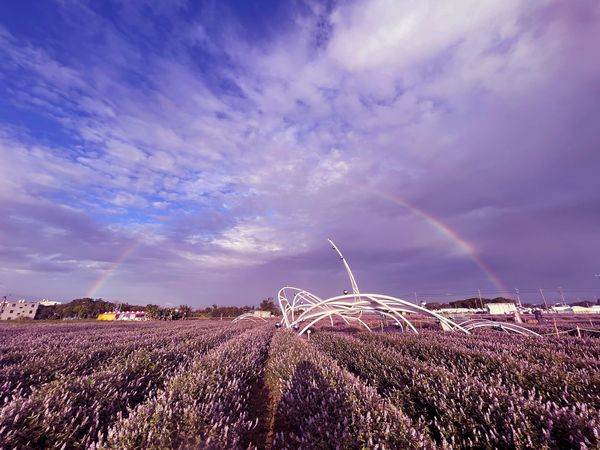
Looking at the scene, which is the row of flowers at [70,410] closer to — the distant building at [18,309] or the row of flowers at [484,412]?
the row of flowers at [484,412]

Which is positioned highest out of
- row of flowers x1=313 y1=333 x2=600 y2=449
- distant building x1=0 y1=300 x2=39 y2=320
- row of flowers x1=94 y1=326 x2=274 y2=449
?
distant building x1=0 y1=300 x2=39 y2=320

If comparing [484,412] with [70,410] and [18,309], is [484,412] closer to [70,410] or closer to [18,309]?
[70,410]

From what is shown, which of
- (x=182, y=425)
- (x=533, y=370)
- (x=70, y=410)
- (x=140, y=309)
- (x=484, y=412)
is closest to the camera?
(x=182, y=425)

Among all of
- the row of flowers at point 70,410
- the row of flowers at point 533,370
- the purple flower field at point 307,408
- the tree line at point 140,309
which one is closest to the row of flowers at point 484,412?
the purple flower field at point 307,408

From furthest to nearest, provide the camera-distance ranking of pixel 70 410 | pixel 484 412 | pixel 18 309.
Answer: pixel 18 309 → pixel 484 412 → pixel 70 410

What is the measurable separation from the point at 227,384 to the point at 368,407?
9.15 ft

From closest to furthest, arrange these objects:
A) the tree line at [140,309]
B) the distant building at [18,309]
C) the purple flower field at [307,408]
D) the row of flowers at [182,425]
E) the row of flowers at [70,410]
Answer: the row of flowers at [182,425] < the purple flower field at [307,408] < the row of flowers at [70,410] < the tree line at [140,309] < the distant building at [18,309]

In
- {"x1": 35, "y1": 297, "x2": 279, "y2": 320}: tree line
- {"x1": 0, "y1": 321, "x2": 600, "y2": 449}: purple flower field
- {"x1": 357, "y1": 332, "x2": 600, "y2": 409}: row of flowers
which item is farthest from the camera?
{"x1": 35, "y1": 297, "x2": 279, "y2": 320}: tree line

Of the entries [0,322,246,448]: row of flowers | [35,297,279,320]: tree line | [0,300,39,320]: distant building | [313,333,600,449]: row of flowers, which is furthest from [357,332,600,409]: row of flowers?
[0,300,39,320]: distant building

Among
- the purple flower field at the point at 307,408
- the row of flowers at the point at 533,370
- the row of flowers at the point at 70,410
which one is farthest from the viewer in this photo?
the row of flowers at the point at 533,370

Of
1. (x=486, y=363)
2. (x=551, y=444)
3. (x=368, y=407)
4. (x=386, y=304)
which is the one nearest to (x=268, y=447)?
(x=368, y=407)

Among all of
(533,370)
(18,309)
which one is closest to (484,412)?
(533,370)

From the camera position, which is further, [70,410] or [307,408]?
[307,408]

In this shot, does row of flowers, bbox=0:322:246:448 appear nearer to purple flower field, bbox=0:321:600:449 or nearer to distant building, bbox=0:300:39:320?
purple flower field, bbox=0:321:600:449
